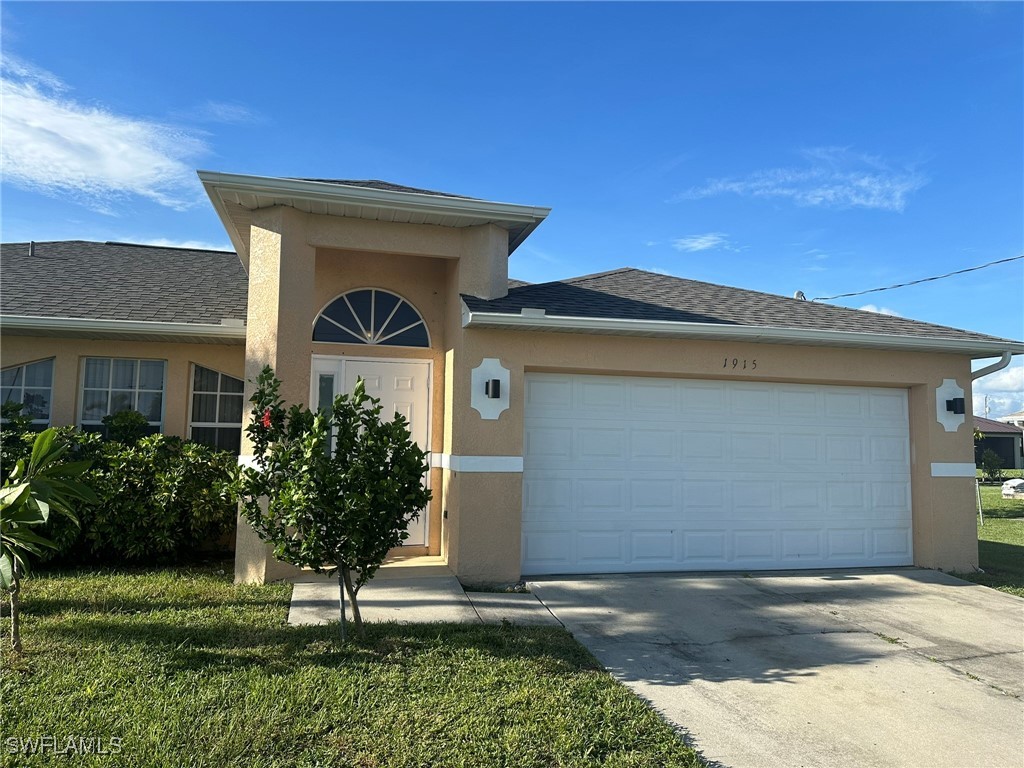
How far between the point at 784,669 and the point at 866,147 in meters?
11.3

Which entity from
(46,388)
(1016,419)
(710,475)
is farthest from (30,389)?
(1016,419)

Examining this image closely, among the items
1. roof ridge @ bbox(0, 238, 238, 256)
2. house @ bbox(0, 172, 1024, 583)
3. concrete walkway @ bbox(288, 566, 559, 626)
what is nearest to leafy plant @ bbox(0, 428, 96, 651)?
concrete walkway @ bbox(288, 566, 559, 626)

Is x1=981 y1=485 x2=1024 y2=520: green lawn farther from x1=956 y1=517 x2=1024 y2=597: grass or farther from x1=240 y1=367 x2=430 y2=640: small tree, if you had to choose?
x1=240 y1=367 x2=430 y2=640: small tree

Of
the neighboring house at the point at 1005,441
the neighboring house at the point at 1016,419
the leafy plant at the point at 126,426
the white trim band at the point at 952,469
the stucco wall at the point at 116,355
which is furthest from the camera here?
the neighboring house at the point at 1016,419

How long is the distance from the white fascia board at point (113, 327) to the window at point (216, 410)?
0.80m

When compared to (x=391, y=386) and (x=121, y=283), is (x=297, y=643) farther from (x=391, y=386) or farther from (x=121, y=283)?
(x=121, y=283)

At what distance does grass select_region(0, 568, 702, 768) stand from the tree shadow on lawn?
0.02 meters

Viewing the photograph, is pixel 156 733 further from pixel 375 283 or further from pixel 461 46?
pixel 461 46

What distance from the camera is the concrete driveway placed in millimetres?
3965

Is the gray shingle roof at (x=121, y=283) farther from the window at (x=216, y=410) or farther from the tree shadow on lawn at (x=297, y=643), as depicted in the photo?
the tree shadow on lawn at (x=297, y=643)

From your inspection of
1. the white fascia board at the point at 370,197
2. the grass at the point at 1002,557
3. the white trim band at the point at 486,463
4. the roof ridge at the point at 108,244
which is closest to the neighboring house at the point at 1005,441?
the grass at the point at 1002,557

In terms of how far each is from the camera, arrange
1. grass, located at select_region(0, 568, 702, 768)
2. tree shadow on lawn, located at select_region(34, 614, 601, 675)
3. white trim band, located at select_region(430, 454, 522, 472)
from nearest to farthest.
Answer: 1. grass, located at select_region(0, 568, 702, 768)
2. tree shadow on lawn, located at select_region(34, 614, 601, 675)
3. white trim band, located at select_region(430, 454, 522, 472)

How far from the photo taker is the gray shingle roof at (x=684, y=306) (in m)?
8.23

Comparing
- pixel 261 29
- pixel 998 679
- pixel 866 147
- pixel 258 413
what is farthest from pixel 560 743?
pixel 866 147
